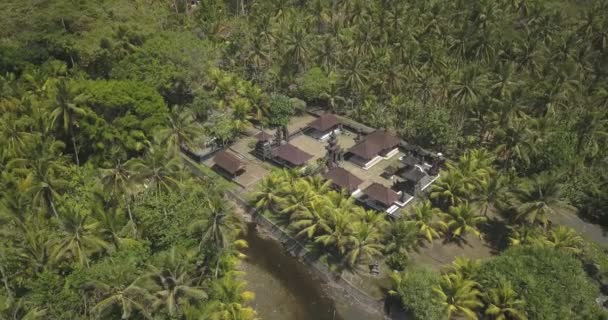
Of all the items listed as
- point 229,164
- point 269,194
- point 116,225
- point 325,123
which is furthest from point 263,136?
point 116,225

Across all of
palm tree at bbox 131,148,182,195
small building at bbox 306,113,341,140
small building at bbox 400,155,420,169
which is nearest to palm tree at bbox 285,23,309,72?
small building at bbox 306,113,341,140

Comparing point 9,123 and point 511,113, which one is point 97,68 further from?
point 511,113

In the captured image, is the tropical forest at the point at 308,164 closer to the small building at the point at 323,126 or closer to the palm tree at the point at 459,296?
the palm tree at the point at 459,296

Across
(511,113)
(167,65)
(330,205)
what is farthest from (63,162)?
(511,113)

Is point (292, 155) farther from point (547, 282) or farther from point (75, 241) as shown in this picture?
point (547, 282)

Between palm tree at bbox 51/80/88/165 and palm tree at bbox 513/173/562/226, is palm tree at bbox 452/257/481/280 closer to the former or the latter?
palm tree at bbox 513/173/562/226

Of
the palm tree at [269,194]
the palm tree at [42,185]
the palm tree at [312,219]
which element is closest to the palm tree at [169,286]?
the palm tree at [312,219]
